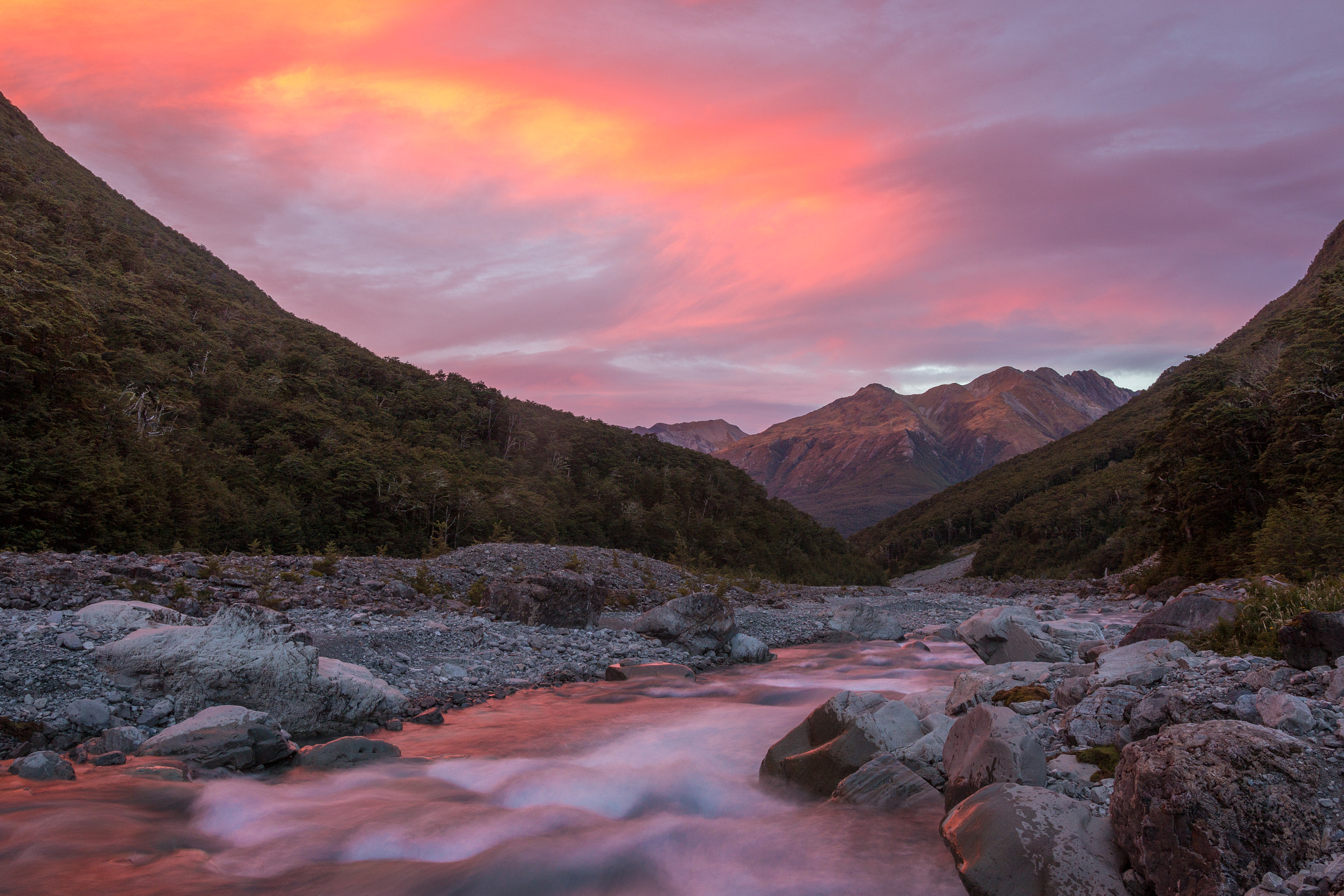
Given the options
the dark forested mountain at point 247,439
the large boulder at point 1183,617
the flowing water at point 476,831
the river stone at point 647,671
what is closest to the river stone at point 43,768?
the flowing water at point 476,831

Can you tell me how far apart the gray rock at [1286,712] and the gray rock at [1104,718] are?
54.4 inches

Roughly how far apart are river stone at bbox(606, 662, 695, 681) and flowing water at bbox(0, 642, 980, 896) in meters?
5.03

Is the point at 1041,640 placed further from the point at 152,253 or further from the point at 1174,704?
the point at 152,253

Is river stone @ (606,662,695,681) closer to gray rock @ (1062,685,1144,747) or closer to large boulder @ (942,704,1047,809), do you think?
large boulder @ (942,704,1047,809)

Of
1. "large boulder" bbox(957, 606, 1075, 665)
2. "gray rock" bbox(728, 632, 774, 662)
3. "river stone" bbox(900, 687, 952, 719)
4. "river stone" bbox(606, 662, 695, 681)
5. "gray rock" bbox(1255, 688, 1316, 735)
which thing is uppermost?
"gray rock" bbox(1255, 688, 1316, 735)

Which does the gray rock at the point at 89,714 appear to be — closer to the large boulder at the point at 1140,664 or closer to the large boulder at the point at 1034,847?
the large boulder at the point at 1034,847

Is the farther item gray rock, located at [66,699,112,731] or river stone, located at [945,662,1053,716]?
river stone, located at [945,662,1053,716]

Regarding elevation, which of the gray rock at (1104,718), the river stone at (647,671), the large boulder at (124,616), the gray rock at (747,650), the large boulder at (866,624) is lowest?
the large boulder at (866,624)

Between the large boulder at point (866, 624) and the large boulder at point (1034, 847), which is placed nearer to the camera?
the large boulder at point (1034, 847)

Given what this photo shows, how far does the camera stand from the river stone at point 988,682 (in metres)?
10.8

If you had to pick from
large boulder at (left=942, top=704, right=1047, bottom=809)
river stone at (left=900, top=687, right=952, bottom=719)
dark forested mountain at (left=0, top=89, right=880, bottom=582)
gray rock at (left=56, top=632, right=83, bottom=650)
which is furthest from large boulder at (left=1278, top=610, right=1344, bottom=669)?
dark forested mountain at (left=0, top=89, right=880, bottom=582)

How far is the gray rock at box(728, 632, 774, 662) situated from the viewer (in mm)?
20547

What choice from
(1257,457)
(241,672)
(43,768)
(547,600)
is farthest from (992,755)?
(1257,457)

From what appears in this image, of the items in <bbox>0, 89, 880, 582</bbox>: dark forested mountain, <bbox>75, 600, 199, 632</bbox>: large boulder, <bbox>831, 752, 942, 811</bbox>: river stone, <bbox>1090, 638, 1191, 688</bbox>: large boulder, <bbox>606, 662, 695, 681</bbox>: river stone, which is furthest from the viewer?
<bbox>0, 89, 880, 582</bbox>: dark forested mountain
